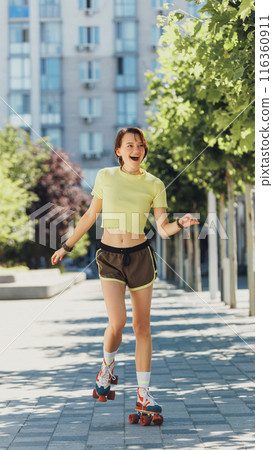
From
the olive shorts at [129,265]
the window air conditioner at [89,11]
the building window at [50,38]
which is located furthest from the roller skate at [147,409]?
the building window at [50,38]

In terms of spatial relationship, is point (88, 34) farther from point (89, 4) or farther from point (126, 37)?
point (89, 4)

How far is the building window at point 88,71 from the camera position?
6106 centimetres

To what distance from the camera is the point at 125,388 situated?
764 centimetres

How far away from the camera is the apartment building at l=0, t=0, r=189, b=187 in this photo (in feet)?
194

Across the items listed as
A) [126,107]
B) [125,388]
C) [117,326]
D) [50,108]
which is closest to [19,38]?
[50,108]

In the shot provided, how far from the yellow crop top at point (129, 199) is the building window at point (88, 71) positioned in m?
56.3

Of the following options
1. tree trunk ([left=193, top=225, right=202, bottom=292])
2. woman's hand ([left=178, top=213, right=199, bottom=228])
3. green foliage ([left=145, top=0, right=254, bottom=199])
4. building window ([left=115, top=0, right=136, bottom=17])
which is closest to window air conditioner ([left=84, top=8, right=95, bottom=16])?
building window ([left=115, top=0, right=136, bottom=17])

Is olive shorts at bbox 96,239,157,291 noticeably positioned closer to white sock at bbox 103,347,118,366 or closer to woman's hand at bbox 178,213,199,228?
white sock at bbox 103,347,118,366

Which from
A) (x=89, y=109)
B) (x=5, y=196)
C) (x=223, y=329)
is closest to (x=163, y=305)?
(x=223, y=329)

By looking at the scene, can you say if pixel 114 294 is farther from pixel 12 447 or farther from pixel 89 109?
pixel 89 109

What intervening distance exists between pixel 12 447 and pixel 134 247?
148 centimetres

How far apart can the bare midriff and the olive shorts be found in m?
0.03

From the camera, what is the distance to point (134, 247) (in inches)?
225

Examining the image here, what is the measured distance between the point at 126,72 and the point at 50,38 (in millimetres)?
5783
